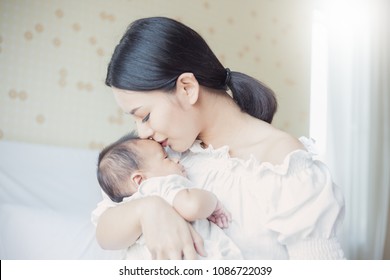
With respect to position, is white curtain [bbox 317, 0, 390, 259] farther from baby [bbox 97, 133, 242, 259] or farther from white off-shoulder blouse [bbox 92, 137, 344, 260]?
baby [bbox 97, 133, 242, 259]

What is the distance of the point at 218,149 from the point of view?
85 centimetres

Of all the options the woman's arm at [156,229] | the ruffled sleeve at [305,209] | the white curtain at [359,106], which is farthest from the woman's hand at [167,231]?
the white curtain at [359,106]

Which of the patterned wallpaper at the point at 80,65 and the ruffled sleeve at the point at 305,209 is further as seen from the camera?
the patterned wallpaper at the point at 80,65

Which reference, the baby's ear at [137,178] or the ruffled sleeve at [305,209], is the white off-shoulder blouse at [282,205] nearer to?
the ruffled sleeve at [305,209]

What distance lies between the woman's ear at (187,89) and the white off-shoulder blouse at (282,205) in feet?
0.41

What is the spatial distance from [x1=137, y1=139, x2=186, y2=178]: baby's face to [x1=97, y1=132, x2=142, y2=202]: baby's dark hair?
0.01m

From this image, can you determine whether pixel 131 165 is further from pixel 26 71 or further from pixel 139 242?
pixel 26 71

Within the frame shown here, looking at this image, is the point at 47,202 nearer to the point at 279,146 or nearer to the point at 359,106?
the point at 279,146

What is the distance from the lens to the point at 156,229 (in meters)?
0.71

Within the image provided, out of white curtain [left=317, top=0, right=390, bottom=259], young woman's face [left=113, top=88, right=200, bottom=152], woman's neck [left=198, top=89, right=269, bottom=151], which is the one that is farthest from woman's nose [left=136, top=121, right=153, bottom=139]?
white curtain [left=317, top=0, right=390, bottom=259]

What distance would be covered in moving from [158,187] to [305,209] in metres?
0.23

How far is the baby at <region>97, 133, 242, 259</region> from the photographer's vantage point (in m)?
0.72

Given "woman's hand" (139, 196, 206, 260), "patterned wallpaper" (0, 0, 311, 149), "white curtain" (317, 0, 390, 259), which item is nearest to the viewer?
"woman's hand" (139, 196, 206, 260)

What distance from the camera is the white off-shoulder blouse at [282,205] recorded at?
0.72 meters
